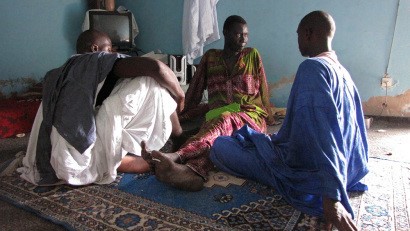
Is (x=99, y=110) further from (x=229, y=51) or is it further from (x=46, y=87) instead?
(x=229, y=51)

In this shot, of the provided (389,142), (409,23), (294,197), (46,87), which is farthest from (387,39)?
(46,87)

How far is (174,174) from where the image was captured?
5.59 ft

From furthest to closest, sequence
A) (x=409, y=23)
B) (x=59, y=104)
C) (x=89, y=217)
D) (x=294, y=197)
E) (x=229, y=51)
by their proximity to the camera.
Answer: (x=409, y=23), (x=229, y=51), (x=59, y=104), (x=294, y=197), (x=89, y=217)

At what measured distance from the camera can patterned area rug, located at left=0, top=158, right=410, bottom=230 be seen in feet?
4.85

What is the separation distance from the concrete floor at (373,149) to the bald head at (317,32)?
135 centimetres

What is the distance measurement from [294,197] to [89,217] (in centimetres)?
103

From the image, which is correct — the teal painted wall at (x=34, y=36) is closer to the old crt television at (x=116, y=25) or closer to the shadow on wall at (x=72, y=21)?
the shadow on wall at (x=72, y=21)

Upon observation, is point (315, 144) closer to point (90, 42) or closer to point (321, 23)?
point (321, 23)

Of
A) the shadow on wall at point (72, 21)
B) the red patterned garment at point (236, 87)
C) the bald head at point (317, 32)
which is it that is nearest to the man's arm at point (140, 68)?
the red patterned garment at point (236, 87)

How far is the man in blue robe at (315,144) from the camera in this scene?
1272 mm

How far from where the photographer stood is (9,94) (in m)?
3.75

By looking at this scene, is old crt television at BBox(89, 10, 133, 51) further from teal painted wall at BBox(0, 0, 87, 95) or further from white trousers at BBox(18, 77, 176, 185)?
white trousers at BBox(18, 77, 176, 185)

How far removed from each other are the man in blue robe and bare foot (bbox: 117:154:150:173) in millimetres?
462

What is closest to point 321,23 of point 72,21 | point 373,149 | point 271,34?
point 373,149
